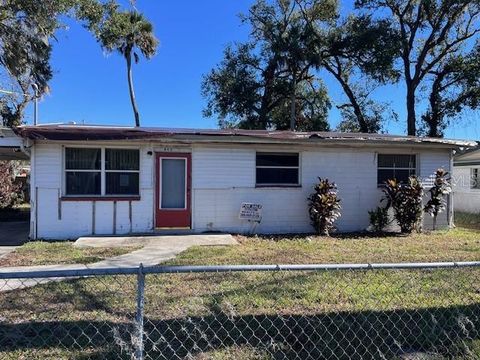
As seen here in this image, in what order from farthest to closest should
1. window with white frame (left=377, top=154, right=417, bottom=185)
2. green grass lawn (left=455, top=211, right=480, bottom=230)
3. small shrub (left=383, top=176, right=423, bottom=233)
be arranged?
green grass lawn (left=455, top=211, right=480, bottom=230)
window with white frame (left=377, top=154, right=417, bottom=185)
small shrub (left=383, top=176, right=423, bottom=233)

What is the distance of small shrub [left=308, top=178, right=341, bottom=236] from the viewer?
13008 millimetres

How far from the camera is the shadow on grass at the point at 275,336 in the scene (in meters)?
4.38

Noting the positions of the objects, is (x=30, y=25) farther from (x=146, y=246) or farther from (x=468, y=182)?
(x=468, y=182)

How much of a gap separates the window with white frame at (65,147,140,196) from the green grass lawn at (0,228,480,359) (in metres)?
5.72

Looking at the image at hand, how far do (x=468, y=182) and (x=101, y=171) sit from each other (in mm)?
17423

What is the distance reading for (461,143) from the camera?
14523mm

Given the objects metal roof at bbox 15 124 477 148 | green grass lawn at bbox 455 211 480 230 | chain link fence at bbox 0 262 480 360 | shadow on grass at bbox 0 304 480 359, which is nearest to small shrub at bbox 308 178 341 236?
metal roof at bbox 15 124 477 148

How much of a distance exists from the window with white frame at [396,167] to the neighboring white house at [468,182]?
763cm

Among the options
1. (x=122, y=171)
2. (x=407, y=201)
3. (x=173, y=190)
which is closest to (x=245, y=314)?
(x=173, y=190)

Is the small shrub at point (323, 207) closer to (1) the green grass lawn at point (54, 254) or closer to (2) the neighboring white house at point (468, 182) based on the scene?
(1) the green grass lawn at point (54, 254)

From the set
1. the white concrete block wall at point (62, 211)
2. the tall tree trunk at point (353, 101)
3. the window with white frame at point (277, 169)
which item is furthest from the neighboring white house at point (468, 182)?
the white concrete block wall at point (62, 211)

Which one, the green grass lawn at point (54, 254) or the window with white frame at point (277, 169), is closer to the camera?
the green grass lawn at point (54, 254)

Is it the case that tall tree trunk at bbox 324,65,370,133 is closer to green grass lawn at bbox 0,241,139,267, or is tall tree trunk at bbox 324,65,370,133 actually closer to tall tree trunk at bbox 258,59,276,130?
tall tree trunk at bbox 258,59,276,130

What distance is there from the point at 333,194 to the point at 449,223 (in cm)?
458
